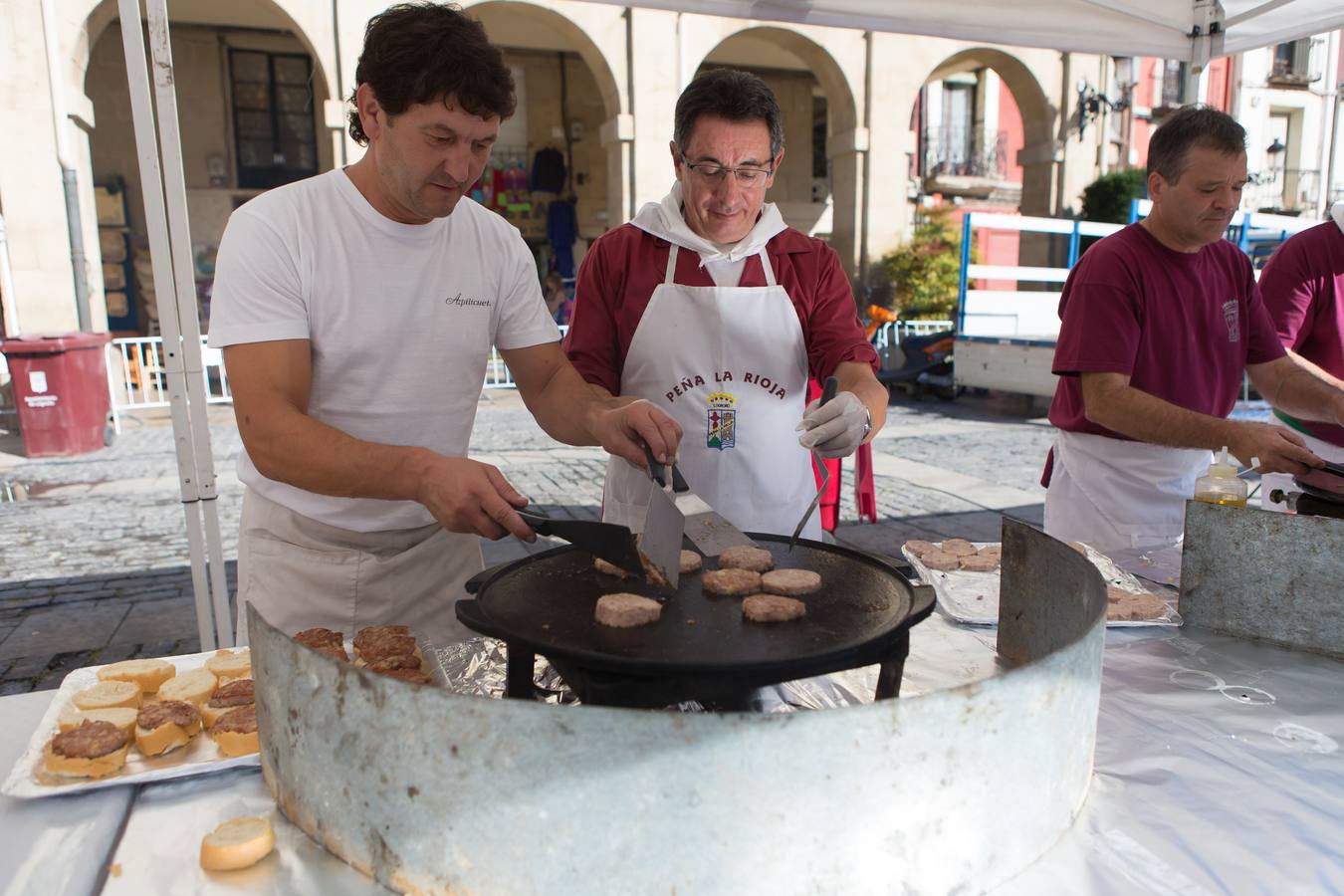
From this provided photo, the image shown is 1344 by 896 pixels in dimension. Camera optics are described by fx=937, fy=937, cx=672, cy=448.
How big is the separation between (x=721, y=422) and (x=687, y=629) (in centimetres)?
124

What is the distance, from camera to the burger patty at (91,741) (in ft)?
4.48

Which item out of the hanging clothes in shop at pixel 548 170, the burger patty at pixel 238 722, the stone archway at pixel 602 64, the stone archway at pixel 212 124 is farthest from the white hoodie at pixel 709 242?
the hanging clothes in shop at pixel 548 170

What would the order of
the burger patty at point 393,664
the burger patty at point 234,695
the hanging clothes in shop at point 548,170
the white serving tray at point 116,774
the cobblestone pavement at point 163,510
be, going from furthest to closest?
the hanging clothes in shop at point 548,170 < the cobblestone pavement at point 163,510 < the burger patty at point 393,664 < the burger patty at point 234,695 < the white serving tray at point 116,774

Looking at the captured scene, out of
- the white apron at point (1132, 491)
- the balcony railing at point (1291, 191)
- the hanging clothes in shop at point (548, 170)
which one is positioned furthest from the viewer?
the balcony railing at point (1291, 191)

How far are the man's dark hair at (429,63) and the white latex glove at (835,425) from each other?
2.90ft

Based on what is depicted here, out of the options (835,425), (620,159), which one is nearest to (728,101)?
(835,425)

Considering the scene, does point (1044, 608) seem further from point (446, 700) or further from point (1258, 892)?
point (446, 700)

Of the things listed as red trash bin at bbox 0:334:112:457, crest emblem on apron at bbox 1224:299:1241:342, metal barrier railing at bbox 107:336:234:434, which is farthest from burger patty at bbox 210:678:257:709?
metal barrier railing at bbox 107:336:234:434

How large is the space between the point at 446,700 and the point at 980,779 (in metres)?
0.66

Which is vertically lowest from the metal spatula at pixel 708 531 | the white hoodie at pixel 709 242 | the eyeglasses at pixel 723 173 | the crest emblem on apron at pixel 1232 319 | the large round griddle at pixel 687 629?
the large round griddle at pixel 687 629

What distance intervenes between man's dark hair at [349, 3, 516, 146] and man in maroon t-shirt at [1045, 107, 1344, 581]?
1855 mm

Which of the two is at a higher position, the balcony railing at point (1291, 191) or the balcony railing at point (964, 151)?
the balcony railing at point (964, 151)

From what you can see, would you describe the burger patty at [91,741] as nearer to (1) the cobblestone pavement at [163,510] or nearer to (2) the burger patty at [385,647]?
(2) the burger patty at [385,647]

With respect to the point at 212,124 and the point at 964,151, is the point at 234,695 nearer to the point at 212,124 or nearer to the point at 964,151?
the point at 212,124
